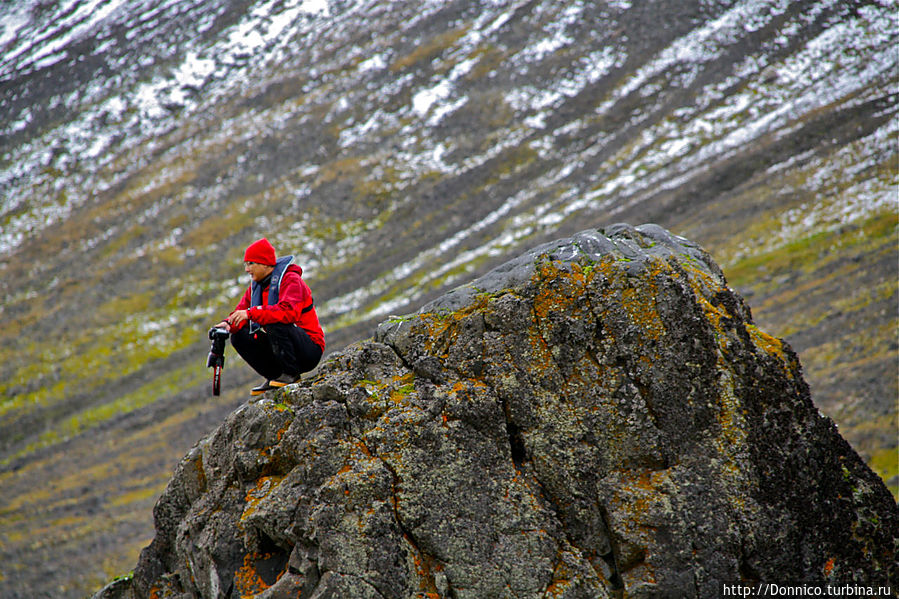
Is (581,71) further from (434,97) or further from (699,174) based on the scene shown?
(699,174)

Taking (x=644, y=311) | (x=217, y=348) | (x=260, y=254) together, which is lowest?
(x=644, y=311)

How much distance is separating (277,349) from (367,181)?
75.9m

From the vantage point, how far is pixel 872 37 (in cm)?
7981

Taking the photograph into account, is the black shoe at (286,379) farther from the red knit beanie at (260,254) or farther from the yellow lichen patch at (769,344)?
the yellow lichen patch at (769,344)

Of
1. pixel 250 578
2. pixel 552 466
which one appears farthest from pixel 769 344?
pixel 250 578

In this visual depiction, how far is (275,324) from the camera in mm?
9773

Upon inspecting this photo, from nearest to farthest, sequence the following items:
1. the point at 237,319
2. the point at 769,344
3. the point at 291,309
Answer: the point at 769,344
the point at 237,319
the point at 291,309

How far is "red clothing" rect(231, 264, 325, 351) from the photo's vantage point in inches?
377

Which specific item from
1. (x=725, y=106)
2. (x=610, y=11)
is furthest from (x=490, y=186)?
(x=610, y=11)

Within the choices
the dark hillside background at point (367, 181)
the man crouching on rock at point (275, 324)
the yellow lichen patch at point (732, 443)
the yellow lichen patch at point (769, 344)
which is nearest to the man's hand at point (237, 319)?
the man crouching on rock at point (275, 324)

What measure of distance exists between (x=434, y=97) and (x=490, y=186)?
1059 inches

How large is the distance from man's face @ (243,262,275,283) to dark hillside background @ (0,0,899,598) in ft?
60.3

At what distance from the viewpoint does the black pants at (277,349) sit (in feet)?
32.1

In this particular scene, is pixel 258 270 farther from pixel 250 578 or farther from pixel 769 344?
pixel 769 344
